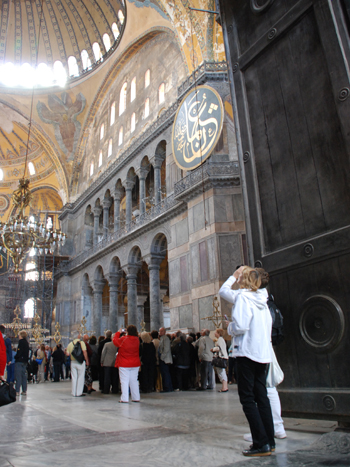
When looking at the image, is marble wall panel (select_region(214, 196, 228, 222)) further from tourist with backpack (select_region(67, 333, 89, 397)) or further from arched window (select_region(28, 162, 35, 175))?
arched window (select_region(28, 162, 35, 175))

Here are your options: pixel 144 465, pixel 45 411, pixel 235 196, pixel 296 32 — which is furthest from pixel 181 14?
pixel 144 465

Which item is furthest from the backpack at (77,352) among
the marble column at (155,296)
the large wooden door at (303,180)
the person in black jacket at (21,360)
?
the marble column at (155,296)

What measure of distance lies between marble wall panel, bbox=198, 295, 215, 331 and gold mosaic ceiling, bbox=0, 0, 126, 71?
15894 mm

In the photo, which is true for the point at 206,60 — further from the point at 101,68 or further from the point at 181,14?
the point at 101,68

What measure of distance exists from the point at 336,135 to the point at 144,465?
7.24 ft

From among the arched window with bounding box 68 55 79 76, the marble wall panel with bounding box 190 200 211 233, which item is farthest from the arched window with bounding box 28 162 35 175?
the marble wall panel with bounding box 190 200 211 233

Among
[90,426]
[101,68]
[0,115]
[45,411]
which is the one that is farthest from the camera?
[0,115]

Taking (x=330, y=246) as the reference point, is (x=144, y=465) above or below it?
below

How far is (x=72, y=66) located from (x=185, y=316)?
1776 centimetres

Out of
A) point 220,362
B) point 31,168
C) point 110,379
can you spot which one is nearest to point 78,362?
point 110,379

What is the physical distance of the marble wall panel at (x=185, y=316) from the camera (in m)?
11.7

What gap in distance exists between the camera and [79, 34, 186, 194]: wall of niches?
15.2 metres

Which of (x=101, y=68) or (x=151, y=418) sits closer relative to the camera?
(x=151, y=418)

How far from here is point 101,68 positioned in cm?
2131
